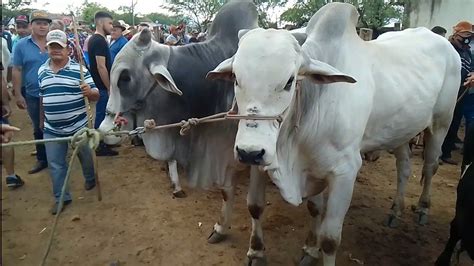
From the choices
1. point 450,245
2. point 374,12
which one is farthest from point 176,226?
point 374,12

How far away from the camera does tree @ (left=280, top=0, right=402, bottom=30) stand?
12641 millimetres

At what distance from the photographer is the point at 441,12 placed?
1292cm

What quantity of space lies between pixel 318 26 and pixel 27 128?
527 cm

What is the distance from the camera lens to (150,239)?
321cm

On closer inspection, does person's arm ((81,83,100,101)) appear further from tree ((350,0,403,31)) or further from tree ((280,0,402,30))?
tree ((350,0,403,31))

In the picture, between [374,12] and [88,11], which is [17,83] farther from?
[88,11]

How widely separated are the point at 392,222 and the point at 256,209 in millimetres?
1376

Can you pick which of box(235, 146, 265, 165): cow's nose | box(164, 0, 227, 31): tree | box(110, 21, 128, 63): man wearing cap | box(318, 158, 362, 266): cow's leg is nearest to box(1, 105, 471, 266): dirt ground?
box(318, 158, 362, 266): cow's leg

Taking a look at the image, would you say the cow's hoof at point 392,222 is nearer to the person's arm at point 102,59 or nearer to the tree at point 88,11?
the person's arm at point 102,59

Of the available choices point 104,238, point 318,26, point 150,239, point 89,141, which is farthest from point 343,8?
point 104,238

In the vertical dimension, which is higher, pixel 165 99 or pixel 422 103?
A: pixel 165 99

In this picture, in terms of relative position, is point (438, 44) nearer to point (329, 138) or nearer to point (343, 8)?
point (343, 8)

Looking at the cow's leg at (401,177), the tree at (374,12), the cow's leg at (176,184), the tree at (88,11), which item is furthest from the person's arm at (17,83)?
the tree at (88,11)

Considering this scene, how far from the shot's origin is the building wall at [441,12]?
39.4ft
